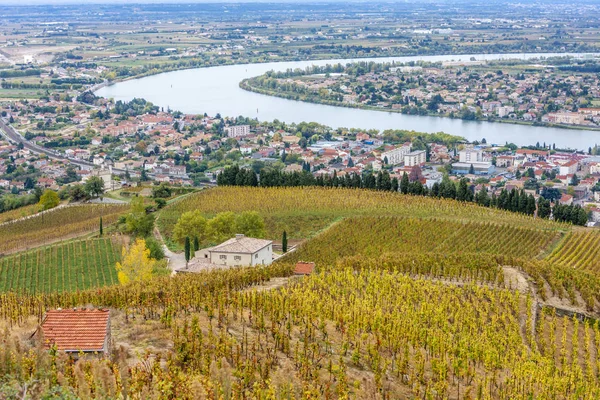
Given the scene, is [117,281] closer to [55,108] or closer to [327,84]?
[55,108]

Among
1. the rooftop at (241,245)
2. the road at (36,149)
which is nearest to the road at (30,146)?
the road at (36,149)

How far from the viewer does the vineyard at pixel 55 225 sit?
23.6 metres

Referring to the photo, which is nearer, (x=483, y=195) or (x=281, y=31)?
(x=483, y=195)

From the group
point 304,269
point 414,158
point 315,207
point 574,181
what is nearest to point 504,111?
point 414,158

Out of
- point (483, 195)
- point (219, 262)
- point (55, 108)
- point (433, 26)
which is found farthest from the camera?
point (433, 26)

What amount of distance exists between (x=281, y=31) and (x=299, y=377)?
424ft

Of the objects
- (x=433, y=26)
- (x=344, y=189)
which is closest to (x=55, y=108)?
(x=344, y=189)

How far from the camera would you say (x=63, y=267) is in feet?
65.9

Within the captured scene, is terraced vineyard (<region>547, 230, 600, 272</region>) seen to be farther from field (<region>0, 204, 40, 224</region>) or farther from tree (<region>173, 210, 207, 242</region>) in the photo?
field (<region>0, 204, 40, 224</region>)

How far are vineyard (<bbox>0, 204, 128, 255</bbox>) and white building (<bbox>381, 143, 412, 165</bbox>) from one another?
21.1m

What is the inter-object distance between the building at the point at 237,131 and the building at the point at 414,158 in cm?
1401

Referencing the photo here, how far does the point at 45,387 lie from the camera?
6.93 metres

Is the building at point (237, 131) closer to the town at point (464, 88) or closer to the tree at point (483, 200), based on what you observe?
the town at point (464, 88)

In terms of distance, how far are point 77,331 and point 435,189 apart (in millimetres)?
21303
